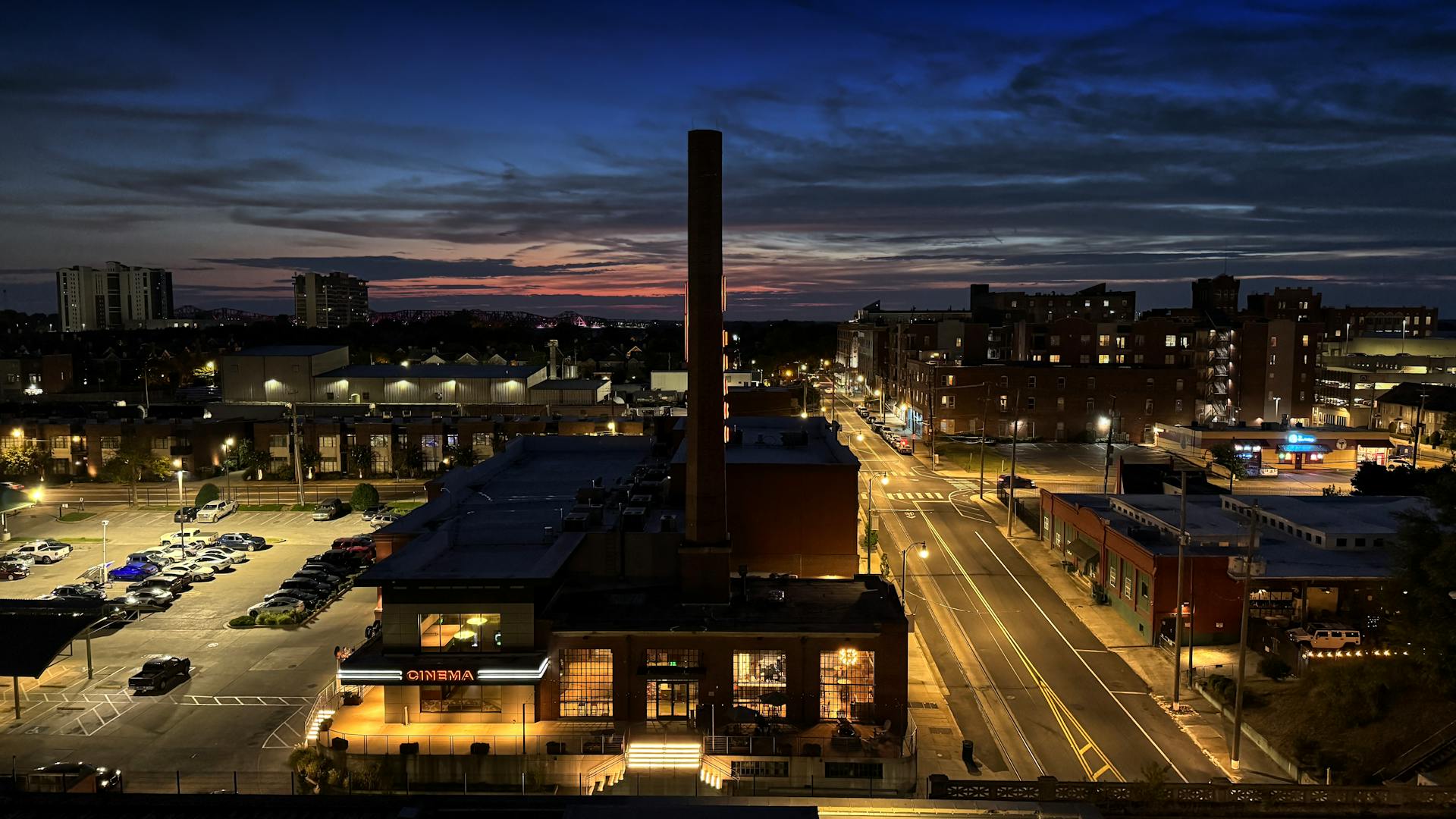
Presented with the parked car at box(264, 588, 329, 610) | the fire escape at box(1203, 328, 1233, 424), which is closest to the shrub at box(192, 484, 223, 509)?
the parked car at box(264, 588, 329, 610)

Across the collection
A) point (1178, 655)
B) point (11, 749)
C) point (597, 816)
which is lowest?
point (11, 749)

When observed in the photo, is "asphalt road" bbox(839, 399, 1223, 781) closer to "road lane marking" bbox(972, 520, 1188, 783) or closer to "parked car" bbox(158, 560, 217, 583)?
"road lane marking" bbox(972, 520, 1188, 783)

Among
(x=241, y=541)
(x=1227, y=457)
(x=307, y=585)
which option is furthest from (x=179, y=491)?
(x=1227, y=457)

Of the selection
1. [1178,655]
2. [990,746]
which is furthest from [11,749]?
[1178,655]

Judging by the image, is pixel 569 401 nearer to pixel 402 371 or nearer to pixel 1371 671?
pixel 402 371

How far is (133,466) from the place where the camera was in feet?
225

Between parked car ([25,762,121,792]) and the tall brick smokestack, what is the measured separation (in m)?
17.3

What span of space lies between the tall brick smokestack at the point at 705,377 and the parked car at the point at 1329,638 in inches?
879

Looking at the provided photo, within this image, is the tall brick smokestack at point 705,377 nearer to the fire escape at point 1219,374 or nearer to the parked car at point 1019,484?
the parked car at point 1019,484

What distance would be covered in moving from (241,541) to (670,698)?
3729 centimetres

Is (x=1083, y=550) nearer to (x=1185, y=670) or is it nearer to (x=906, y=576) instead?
(x=906, y=576)

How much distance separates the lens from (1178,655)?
31219 millimetres

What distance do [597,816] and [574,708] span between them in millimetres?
13129

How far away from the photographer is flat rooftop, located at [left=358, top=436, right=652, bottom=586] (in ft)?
99.2
